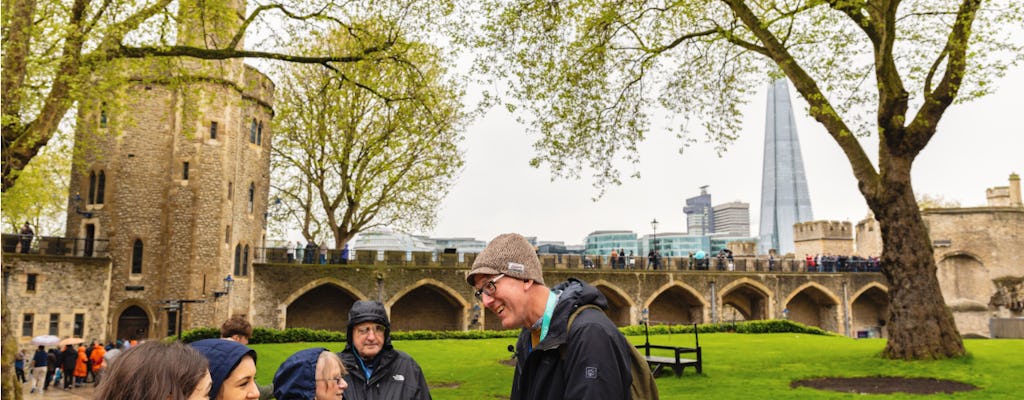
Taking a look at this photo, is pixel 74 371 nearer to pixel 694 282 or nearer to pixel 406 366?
pixel 406 366

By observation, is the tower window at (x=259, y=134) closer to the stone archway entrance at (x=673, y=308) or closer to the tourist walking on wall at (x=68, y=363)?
the tourist walking on wall at (x=68, y=363)

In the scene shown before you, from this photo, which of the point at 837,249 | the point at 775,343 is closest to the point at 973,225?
the point at 837,249

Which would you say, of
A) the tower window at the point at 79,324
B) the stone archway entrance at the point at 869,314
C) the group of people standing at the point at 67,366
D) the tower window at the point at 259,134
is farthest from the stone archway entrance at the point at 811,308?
the tower window at the point at 79,324

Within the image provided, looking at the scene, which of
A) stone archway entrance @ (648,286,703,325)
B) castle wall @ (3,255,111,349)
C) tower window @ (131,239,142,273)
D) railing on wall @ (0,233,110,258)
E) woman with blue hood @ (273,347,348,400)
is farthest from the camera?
stone archway entrance @ (648,286,703,325)

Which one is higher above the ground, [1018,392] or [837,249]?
[837,249]

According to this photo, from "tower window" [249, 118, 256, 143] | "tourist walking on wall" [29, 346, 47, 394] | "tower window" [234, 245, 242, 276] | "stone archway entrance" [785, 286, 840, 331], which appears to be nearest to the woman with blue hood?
"tourist walking on wall" [29, 346, 47, 394]

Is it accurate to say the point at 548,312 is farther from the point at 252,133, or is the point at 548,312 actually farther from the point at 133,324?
the point at 252,133

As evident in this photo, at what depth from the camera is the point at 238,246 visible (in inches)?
1087

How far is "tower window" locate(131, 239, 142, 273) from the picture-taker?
25.6m

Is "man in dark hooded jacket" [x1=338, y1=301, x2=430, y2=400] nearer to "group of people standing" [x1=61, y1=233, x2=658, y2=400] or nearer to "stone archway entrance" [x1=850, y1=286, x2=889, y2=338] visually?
"group of people standing" [x1=61, y1=233, x2=658, y2=400]

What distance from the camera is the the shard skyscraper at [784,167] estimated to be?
148 metres

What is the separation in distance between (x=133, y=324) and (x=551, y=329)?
27.1 m

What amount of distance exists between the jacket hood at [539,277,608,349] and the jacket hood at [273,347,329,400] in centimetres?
150

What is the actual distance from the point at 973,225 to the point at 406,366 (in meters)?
41.5
